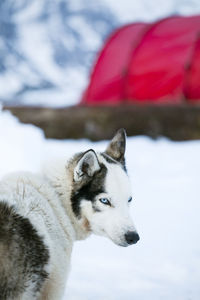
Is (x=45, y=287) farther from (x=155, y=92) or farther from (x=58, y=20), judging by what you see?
(x=58, y=20)

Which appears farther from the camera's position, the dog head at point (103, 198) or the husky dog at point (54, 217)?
the dog head at point (103, 198)

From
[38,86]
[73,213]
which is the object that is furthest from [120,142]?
[38,86]

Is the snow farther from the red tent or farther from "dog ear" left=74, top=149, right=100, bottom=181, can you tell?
"dog ear" left=74, top=149, right=100, bottom=181

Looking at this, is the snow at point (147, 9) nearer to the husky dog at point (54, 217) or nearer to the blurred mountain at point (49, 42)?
the blurred mountain at point (49, 42)

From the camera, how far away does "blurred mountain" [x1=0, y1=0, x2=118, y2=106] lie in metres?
19.1

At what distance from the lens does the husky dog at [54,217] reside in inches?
95.7

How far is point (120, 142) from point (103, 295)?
1.02m

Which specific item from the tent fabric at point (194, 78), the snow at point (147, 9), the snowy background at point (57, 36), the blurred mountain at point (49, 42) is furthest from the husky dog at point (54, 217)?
the snow at point (147, 9)

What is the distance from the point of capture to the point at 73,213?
2.94m

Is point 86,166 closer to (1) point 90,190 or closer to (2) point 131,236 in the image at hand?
(1) point 90,190

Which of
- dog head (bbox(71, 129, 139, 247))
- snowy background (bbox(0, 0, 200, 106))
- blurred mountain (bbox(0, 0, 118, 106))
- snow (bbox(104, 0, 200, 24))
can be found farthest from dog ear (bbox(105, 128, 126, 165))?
snow (bbox(104, 0, 200, 24))

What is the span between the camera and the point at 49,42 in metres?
21.2

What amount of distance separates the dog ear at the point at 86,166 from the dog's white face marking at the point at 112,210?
0.29ft

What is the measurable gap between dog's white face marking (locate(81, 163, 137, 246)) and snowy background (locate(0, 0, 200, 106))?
15.2m
